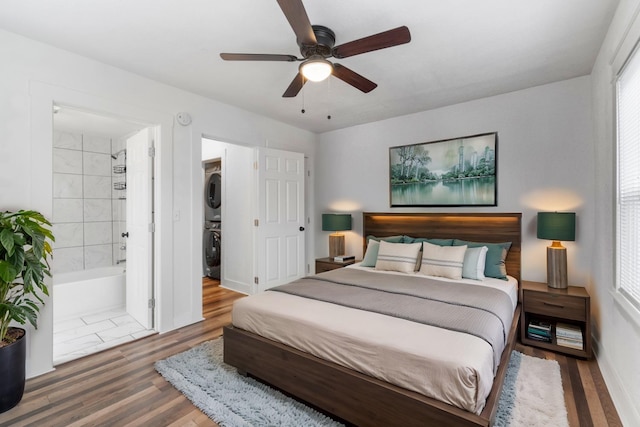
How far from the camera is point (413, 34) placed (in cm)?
224

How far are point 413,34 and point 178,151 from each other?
8.18ft

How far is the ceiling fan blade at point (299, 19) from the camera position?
4.84ft

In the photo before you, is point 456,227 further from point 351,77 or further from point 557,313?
point 351,77

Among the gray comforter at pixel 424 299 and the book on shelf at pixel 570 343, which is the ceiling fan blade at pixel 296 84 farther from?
the book on shelf at pixel 570 343

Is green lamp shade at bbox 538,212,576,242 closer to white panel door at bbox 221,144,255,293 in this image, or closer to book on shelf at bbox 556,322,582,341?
book on shelf at bbox 556,322,582,341

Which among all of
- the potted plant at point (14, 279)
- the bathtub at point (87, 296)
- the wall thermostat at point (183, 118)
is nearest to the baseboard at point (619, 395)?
the potted plant at point (14, 279)

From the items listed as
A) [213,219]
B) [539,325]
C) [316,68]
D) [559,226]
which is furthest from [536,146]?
[213,219]

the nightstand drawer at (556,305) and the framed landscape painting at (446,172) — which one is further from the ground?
the framed landscape painting at (446,172)

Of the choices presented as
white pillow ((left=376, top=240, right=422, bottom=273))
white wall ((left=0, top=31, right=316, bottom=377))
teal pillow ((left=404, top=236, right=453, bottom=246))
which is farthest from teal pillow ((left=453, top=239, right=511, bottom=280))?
white wall ((left=0, top=31, right=316, bottom=377))

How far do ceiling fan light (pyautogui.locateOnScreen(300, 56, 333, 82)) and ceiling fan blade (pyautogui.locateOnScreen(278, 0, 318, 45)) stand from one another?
0.47ft

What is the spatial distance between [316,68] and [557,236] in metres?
2.64

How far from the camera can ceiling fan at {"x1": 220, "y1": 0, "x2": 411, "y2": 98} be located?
5.30 feet

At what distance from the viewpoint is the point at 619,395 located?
1.94 metres

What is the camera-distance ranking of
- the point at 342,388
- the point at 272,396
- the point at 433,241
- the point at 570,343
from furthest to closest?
the point at 433,241
the point at 570,343
the point at 272,396
the point at 342,388
